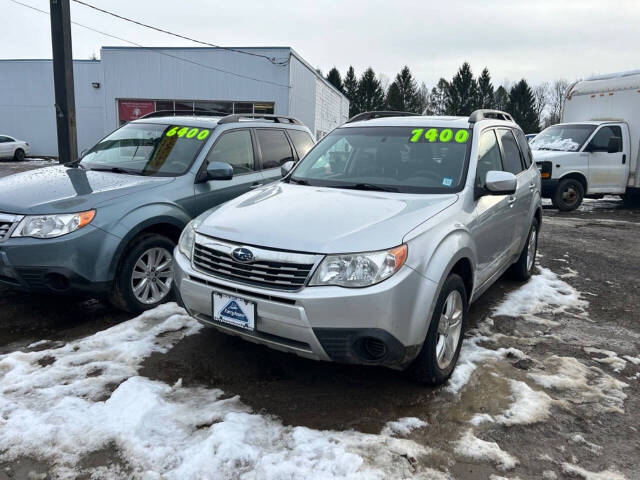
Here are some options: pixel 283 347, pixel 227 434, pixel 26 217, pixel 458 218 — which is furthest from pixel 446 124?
pixel 26 217

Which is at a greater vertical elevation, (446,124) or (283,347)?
(446,124)

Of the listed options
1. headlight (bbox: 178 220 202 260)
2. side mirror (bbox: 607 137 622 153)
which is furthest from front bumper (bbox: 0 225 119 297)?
side mirror (bbox: 607 137 622 153)

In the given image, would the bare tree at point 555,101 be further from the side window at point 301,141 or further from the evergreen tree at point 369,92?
the side window at point 301,141

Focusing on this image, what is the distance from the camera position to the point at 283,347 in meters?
3.00

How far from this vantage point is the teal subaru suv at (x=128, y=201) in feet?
12.7

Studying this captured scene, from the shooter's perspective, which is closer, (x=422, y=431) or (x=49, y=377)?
(x=422, y=431)

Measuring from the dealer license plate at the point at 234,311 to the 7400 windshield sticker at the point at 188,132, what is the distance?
256cm

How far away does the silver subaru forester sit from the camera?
280 centimetres

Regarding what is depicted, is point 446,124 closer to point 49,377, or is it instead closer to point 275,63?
point 49,377

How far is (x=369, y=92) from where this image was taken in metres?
65.5

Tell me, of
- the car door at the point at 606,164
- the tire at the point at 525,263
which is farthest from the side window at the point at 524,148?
the car door at the point at 606,164

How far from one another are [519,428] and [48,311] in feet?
12.6

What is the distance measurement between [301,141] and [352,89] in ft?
209

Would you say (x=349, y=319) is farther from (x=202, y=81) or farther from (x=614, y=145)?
(x=202, y=81)
